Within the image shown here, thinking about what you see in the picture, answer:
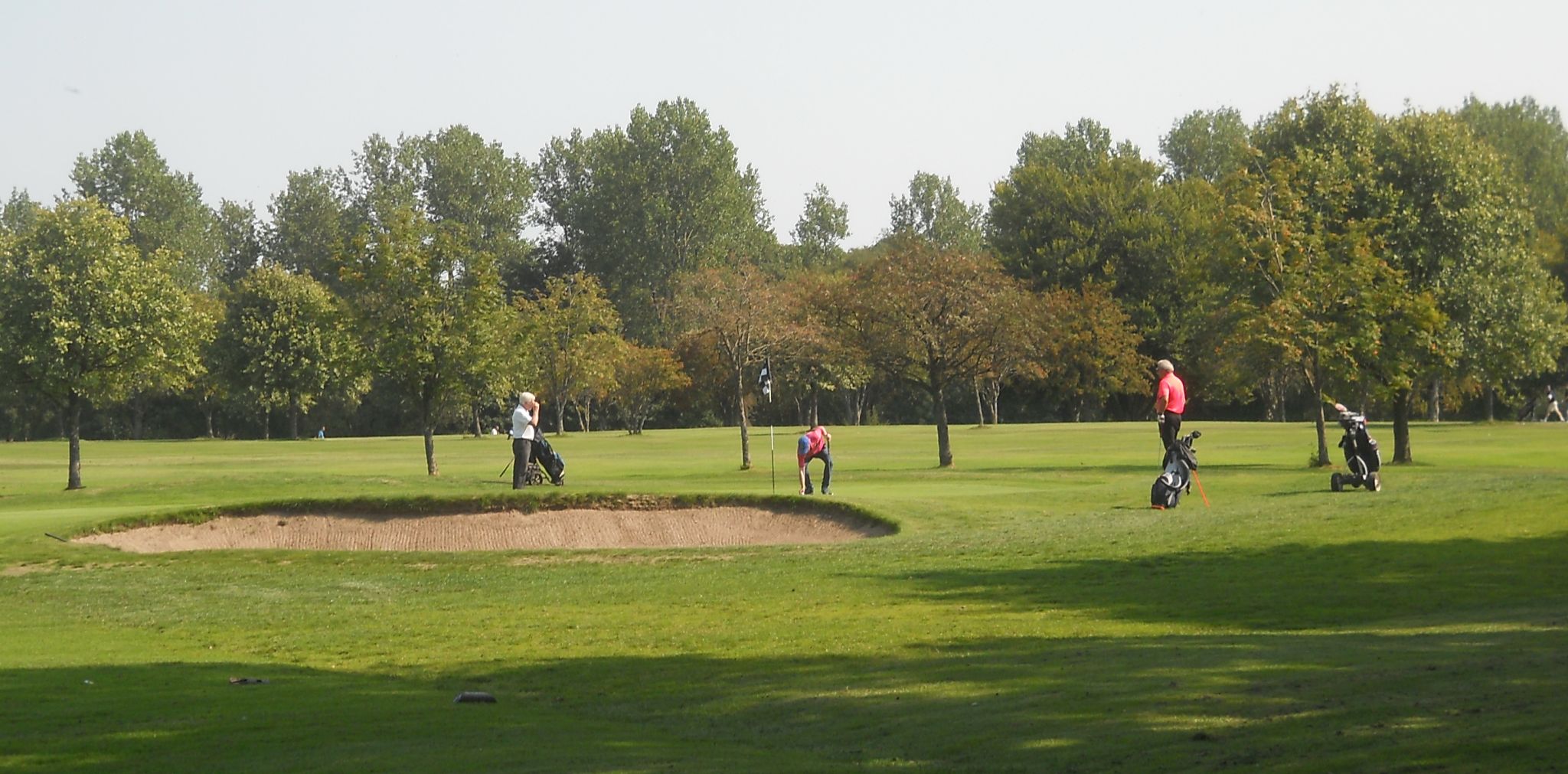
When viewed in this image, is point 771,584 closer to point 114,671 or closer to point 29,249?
point 114,671

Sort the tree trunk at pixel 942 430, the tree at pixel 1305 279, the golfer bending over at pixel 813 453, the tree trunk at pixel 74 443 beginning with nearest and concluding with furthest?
the golfer bending over at pixel 813 453 < the tree at pixel 1305 279 < the tree trunk at pixel 74 443 < the tree trunk at pixel 942 430

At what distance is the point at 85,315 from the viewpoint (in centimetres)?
4266

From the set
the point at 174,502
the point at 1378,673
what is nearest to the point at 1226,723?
the point at 1378,673

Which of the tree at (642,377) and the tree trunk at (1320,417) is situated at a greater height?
the tree at (642,377)

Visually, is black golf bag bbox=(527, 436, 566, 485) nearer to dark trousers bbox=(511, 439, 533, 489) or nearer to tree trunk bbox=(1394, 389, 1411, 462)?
dark trousers bbox=(511, 439, 533, 489)

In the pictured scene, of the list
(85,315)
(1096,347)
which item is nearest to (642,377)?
(1096,347)

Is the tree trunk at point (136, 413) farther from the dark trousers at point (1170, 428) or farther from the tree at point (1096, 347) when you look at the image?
the dark trousers at point (1170, 428)

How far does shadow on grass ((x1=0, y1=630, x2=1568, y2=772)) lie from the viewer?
27.0 ft

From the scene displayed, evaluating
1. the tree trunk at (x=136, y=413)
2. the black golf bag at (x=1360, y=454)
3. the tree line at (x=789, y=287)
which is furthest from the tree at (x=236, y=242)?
the black golf bag at (x=1360, y=454)

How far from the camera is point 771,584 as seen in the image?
773 inches

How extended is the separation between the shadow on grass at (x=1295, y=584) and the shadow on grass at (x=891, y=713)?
246cm

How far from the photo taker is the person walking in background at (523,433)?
99.1 feet

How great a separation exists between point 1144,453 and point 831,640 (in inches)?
1704

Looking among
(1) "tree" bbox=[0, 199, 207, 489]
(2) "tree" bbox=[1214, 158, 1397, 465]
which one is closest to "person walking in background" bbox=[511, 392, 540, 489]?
(1) "tree" bbox=[0, 199, 207, 489]
